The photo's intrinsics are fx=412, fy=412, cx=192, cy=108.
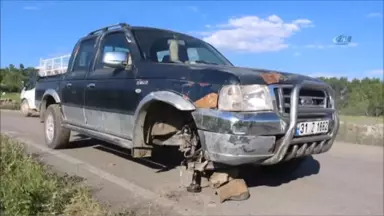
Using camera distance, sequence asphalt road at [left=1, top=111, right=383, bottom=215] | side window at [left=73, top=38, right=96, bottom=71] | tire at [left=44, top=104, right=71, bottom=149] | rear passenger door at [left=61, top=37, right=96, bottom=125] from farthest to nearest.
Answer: tire at [left=44, top=104, right=71, bottom=149], side window at [left=73, top=38, right=96, bottom=71], rear passenger door at [left=61, top=37, right=96, bottom=125], asphalt road at [left=1, top=111, right=383, bottom=215]

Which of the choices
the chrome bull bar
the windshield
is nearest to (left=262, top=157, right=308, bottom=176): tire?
the chrome bull bar

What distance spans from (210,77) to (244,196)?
1445 millimetres

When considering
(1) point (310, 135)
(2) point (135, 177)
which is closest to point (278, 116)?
(1) point (310, 135)

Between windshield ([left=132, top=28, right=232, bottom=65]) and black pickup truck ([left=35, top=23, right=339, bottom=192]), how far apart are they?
0.05 feet

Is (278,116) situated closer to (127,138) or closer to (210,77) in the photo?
(210,77)

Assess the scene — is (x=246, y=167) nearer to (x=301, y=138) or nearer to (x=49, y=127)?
(x=301, y=138)

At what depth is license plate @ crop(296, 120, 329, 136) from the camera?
4.13 metres

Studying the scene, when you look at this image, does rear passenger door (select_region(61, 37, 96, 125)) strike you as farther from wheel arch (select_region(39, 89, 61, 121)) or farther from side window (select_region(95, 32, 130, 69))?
wheel arch (select_region(39, 89, 61, 121))

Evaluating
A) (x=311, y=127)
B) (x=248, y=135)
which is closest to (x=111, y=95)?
(x=248, y=135)

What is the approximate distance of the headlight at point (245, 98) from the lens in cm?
386

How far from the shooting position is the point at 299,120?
4.13m

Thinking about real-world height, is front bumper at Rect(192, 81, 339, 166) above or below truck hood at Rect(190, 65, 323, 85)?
below

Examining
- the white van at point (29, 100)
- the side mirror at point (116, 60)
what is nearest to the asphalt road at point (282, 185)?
the side mirror at point (116, 60)

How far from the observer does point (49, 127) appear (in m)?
7.55
